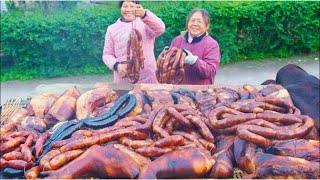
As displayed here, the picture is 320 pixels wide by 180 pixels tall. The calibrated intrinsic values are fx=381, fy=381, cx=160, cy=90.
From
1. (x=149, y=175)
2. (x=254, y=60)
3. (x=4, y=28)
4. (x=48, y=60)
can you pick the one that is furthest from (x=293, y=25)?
(x=149, y=175)

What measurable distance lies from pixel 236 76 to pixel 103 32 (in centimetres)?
351

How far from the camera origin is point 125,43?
16.0 feet

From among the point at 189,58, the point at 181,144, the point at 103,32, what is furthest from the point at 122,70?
the point at 103,32

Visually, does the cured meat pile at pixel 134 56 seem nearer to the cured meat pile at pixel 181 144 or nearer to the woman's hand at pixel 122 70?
the woman's hand at pixel 122 70

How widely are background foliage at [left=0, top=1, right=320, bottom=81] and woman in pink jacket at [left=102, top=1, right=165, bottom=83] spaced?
443cm

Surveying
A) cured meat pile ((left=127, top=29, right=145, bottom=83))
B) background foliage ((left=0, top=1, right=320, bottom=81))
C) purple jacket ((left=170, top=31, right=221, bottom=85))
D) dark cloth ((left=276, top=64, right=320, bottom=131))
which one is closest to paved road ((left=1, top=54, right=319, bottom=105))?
background foliage ((left=0, top=1, right=320, bottom=81))

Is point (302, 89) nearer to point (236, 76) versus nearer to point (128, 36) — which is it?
point (128, 36)

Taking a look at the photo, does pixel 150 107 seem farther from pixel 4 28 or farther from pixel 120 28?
pixel 4 28

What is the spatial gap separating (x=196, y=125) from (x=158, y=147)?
1.32 ft

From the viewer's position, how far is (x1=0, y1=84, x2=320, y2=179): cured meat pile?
2777mm

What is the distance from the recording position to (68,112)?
3.56 m

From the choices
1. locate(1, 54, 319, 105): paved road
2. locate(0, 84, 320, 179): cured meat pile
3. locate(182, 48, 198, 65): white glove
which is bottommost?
locate(1, 54, 319, 105): paved road

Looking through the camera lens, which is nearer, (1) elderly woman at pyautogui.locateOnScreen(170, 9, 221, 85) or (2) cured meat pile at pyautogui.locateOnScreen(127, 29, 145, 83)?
(2) cured meat pile at pyautogui.locateOnScreen(127, 29, 145, 83)

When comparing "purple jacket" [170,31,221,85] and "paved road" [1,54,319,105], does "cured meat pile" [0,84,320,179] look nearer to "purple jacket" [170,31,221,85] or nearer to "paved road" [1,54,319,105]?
"purple jacket" [170,31,221,85]
